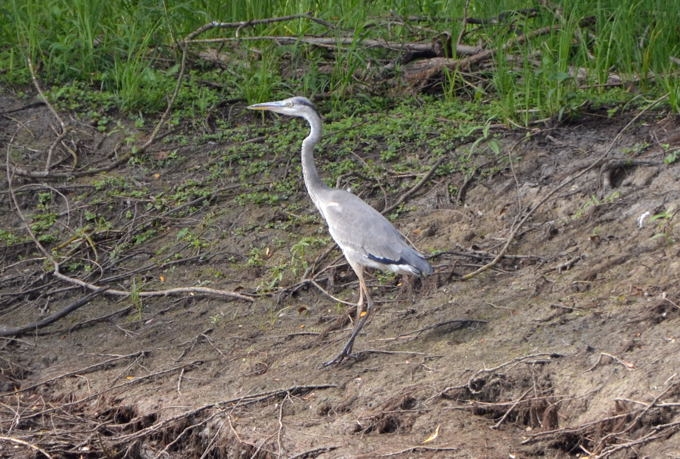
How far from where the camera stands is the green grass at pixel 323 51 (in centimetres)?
739

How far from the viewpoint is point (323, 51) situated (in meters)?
8.69

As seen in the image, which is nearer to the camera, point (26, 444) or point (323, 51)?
point (26, 444)

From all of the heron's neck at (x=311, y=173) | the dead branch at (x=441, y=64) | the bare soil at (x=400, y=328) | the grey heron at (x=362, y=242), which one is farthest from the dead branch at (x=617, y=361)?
the dead branch at (x=441, y=64)

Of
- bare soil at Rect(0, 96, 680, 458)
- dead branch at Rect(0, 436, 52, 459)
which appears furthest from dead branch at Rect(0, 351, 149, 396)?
dead branch at Rect(0, 436, 52, 459)

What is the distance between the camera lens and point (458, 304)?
563 cm

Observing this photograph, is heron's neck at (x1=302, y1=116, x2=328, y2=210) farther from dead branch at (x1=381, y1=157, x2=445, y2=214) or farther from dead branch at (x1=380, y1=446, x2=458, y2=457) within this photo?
dead branch at (x1=380, y1=446, x2=458, y2=457)

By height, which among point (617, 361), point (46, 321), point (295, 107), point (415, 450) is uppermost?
point (295, 107)

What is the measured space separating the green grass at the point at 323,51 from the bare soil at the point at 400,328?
560 mm

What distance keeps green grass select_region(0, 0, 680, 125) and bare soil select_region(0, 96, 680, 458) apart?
1.84 feet

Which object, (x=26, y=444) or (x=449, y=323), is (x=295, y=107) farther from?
(x=26, y=444)

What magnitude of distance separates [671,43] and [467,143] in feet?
5.75

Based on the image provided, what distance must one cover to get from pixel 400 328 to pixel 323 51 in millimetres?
3774

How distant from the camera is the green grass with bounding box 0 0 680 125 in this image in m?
7.39

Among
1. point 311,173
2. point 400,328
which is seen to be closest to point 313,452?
point 400,328
